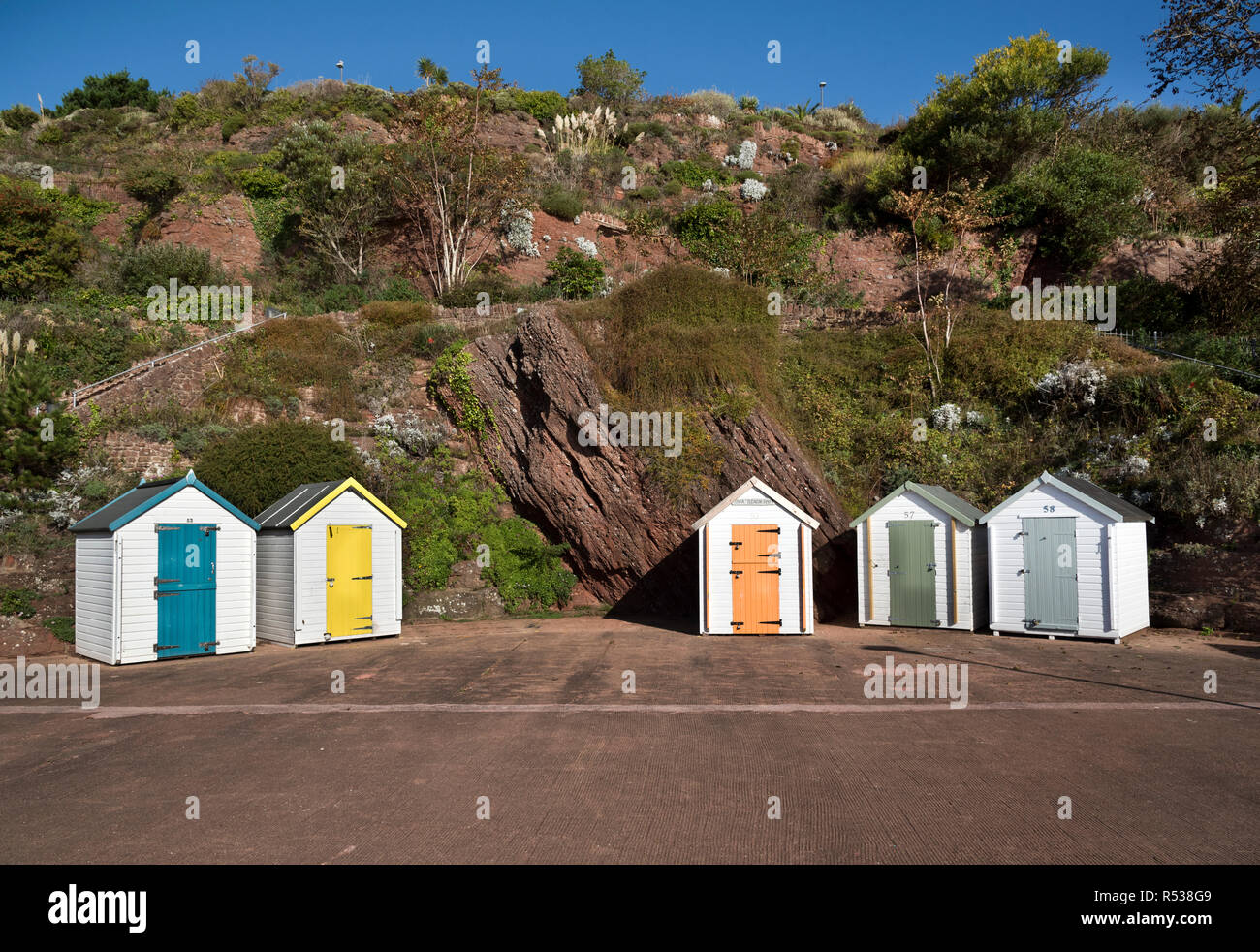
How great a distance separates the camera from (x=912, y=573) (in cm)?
1571

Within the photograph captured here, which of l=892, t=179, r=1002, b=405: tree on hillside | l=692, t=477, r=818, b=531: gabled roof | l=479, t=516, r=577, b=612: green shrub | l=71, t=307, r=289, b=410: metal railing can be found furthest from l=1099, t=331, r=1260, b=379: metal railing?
l=71, t=307, r=289, b=410: metal railing

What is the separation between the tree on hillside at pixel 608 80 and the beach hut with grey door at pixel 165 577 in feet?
170

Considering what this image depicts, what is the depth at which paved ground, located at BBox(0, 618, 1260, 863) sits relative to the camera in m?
5.11

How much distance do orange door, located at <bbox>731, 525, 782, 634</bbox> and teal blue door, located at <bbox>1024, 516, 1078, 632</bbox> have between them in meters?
4.81

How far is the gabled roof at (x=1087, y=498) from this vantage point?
1363cm

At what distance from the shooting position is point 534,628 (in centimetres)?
1616

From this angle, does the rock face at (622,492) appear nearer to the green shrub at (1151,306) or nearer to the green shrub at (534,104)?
the green shrub at (1151,306)

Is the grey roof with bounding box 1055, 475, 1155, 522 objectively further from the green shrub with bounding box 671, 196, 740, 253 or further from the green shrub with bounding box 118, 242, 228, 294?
the green shrub with bounding box 118, 242, 228, 294

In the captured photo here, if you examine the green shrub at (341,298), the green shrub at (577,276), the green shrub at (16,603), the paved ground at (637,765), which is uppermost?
the green shrub at (577,276)

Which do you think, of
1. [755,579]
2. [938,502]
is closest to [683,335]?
[755,579]

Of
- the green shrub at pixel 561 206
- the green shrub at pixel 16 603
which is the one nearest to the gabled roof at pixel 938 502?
the green shrub at pixel 16 603
